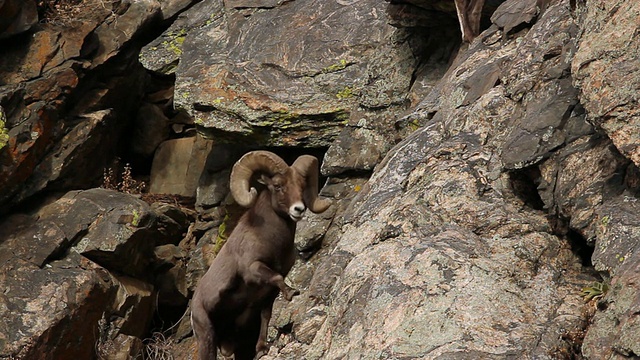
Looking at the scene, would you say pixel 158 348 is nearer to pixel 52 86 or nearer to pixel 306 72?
pixel 52 86

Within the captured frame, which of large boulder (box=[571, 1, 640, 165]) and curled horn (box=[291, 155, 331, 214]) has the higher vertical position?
large boulder (box=[571, 1, 640, 165])

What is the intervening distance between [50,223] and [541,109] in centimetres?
943

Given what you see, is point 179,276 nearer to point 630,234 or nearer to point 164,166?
point 164,166

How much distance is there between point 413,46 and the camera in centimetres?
1650

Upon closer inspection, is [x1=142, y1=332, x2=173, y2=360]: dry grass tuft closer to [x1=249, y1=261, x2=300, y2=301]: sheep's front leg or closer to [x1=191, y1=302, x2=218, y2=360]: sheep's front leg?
[x1=191, y1=302, x2=218, y2=360]: sheep's front leg

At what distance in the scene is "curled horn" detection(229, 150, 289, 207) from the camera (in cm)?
1190

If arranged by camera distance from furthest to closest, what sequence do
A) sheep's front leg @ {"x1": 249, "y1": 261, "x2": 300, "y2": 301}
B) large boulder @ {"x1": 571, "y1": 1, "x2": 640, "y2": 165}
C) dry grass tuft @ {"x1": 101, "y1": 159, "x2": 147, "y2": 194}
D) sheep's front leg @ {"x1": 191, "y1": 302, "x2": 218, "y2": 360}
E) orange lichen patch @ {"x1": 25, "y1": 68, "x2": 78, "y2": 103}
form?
dry grass tuft @ {"x1": 101, "y1": 159, "x2": 147, "y2": 194} < orange lichen patch @ {"x1": 25, "y1": 68, "x2": 78, "y2": 103} < sheep's front leg @ {"x1": 191, "y1": 302, "x2": 218, "y2": 360} < sheep's front leg @ {"x1": 249, "y1": 261, "x2": 300, "y2": 301} < large boulder @ {"x1": 571, "y1": 1, "x2": 640, "y2": 165}

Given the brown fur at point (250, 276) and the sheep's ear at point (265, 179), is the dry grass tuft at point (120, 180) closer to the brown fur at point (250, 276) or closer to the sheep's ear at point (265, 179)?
the brown fur at point (250, 276)

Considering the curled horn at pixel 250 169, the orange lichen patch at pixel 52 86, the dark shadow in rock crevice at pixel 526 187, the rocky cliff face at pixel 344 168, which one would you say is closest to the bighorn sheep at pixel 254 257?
the curled horn at pixel 250 169

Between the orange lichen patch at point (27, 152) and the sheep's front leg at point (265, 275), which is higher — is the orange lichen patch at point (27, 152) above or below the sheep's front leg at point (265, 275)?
above

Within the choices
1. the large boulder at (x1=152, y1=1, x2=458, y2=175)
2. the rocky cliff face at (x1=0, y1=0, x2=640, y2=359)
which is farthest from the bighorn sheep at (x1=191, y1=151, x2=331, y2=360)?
the large boulder at (x1=152, y1=1, x2=458, y2=175)

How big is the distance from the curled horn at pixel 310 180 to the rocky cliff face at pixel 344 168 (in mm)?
324

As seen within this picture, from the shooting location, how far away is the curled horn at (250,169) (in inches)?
468

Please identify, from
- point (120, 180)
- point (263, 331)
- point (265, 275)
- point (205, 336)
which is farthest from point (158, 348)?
point (265, 275)
